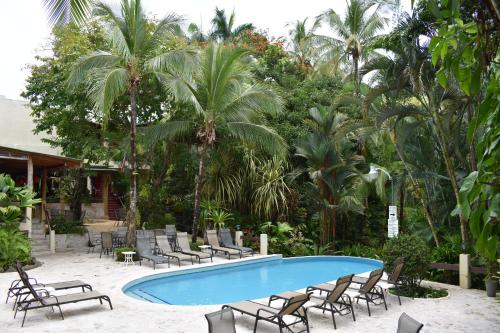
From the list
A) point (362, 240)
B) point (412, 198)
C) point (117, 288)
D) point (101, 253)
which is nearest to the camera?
point (117, 288)

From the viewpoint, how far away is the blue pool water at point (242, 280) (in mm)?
11125

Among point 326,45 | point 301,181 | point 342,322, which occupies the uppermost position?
point 326,45

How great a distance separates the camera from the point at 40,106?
699 inches

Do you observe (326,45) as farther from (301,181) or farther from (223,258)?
(223,258)

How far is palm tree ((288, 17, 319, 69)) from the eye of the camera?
89.8 feet

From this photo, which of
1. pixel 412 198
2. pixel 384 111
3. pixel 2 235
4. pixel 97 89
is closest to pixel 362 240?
pixel 412 198

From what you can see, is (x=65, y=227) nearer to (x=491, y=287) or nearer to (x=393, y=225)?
(x=393, y=225)

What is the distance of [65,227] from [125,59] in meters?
7.75

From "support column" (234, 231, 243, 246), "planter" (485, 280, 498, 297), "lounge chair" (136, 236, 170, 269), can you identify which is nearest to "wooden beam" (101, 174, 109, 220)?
"support column" (234, 231, 243, 246)

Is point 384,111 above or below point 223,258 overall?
above

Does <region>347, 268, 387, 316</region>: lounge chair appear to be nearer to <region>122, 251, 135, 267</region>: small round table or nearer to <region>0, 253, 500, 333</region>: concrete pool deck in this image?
<region>0, 253, 500, 333</region>: concrete pool deck

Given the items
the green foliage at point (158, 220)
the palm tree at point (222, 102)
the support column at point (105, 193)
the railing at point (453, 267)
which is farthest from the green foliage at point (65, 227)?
the railing at point (453, 267)

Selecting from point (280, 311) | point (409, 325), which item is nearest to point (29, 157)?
point (280, 311)

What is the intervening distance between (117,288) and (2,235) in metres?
4.17
